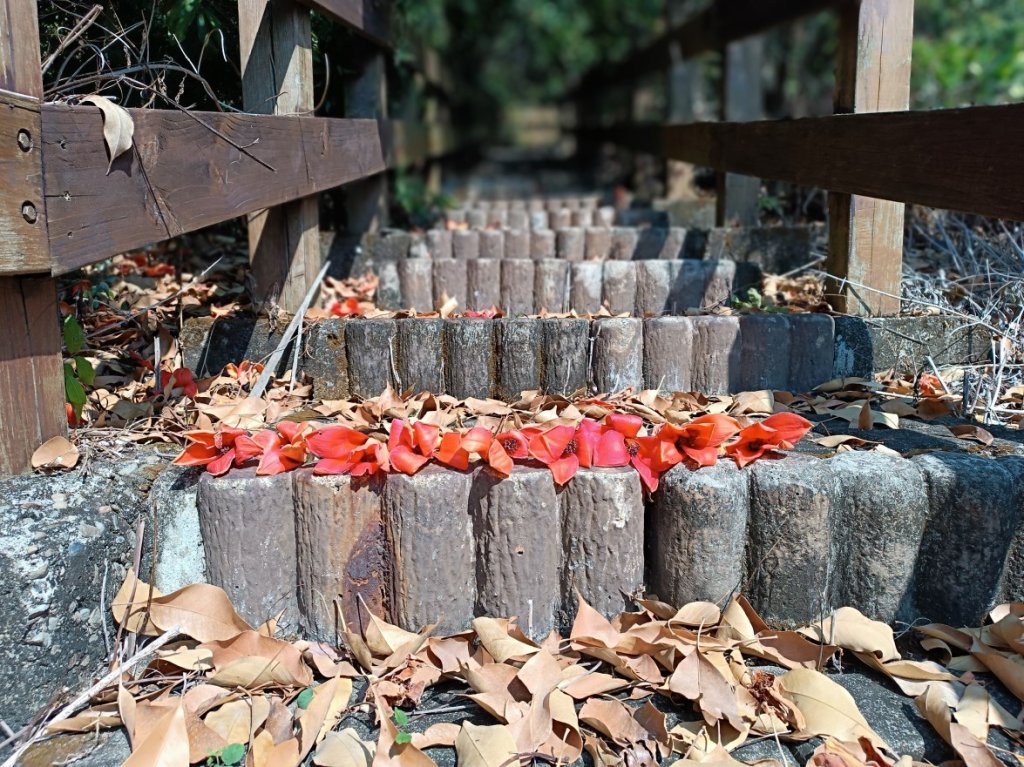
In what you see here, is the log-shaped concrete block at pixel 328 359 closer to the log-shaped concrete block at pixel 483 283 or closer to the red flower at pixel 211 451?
the red flower at pixel 211 451

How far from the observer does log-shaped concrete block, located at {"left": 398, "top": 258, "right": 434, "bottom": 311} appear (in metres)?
3.29

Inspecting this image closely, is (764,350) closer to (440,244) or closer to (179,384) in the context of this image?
(179,384)

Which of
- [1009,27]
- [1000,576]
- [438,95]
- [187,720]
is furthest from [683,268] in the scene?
[1009,27]

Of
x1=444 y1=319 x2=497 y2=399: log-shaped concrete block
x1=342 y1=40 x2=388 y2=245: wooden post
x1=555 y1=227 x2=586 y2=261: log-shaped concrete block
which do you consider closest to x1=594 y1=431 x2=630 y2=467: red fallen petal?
x1=444 y1=319 x2=497 y2=399: log-shaped concrete block

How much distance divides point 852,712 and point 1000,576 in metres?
0.55

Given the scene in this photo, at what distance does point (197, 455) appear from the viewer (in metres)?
1.96

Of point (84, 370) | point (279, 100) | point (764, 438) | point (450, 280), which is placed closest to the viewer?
point (764, 438)

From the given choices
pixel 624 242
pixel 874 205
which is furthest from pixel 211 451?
pixel 624 242

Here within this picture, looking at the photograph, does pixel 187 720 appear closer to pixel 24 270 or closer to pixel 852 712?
pixel 24 270

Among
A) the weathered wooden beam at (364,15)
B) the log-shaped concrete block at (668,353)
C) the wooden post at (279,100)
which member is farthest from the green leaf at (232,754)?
the weathered wooden beam at (364,15)

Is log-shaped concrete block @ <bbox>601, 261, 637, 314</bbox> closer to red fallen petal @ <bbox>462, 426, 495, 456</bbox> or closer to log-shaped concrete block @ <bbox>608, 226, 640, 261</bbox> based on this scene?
log-shaped concrete block @ <bbox>608, 226, 640, 261</bbox>

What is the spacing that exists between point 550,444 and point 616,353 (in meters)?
0.60

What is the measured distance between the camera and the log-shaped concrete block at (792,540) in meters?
1.95

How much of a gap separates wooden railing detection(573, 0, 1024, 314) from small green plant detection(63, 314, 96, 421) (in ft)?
6.61
